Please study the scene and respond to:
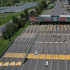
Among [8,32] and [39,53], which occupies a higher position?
[8,32]

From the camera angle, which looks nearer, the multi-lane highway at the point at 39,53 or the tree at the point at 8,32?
the multi-lane highway at the point at 39,53

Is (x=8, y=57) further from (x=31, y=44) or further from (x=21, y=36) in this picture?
(x=21, y=36)

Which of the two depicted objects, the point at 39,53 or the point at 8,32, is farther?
the point at 8,32

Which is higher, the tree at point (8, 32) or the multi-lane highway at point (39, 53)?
the tree at point (8, 32)

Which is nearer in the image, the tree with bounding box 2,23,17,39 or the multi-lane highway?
the multi-lane highway

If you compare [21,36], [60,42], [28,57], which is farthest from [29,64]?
[21,36]

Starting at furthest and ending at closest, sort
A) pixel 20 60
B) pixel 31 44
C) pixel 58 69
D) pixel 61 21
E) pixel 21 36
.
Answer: pixel 61 21 < pixel 21 36 < pixel 31 44 < pixel 20 60 < pixel 58 69

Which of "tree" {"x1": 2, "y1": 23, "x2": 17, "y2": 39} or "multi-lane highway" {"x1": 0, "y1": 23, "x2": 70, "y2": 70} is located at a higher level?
"tree" {"x1": 2, "y1": 23, "x2": 17, "y2": 39}

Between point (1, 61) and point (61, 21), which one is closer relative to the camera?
point (1, 61)
